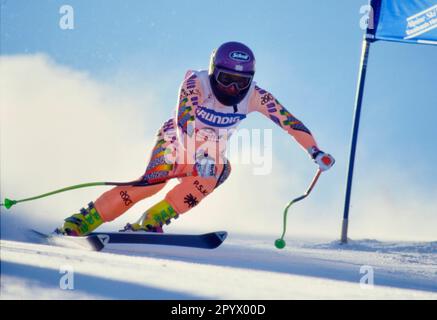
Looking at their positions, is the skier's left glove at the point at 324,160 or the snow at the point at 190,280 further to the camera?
the skier's left glove at the point at 324,160

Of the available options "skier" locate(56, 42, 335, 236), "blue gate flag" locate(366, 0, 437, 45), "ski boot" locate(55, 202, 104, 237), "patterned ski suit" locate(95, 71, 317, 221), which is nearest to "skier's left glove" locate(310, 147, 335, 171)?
"skier" locate(56, 42, 335, 236)

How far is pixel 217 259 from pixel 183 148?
1.28 m

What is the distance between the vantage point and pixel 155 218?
500 centimetres

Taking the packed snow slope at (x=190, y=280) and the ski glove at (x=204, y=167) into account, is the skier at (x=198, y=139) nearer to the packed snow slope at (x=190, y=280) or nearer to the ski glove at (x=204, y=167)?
the ski glove at (x=204, y=167)

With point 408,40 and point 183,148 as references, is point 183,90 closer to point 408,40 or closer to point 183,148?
point 183,148

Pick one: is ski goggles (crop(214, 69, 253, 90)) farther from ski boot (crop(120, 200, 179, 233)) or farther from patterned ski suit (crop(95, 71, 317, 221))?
ski boot (crop(120, 200, 179, 233))

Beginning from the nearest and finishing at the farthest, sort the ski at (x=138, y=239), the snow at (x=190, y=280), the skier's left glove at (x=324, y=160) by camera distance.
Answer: the snow at (x=190, y=280) → the ski at (x=138, y=239) → the skier's left glove at (x=324, y=160)

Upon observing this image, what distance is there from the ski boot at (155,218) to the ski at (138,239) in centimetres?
19

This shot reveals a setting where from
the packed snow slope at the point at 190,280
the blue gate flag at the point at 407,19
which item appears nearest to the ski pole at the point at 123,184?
the packed snow slope at the point at 190,280

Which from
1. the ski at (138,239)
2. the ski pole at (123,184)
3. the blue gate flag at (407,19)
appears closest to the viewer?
the ski at (138,239)

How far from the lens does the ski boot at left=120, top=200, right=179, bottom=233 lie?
4.98m

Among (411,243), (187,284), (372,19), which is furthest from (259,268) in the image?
(372,19)

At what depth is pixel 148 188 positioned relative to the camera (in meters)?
5.12

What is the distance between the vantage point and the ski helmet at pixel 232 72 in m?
4.94
